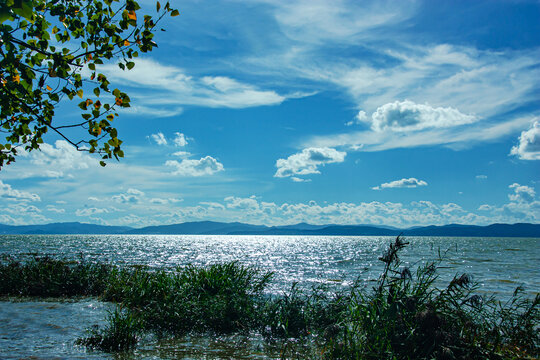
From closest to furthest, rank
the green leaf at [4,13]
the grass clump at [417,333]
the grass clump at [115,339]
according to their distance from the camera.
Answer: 1. the green leaf at [4,13]
2. the grass clump at [417,333]
3. the grass clump at [115,339]

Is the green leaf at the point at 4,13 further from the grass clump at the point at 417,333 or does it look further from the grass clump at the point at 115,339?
Answer: the grass clump at the point at 115,339

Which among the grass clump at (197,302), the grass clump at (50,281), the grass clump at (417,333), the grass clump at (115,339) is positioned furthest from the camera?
the grass clump at (50,281)

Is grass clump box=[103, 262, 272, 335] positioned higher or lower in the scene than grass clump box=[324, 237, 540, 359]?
lower

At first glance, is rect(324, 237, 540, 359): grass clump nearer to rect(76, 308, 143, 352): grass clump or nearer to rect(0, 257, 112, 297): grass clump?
rect(76, 308, 143, 352): grass clump

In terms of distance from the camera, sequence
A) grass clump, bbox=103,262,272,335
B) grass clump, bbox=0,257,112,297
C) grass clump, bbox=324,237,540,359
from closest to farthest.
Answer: grass clump, bbox=324,237,540,359
grass clump, bbox=103,262,272,335
grass clump, bbox=0,257,112,297

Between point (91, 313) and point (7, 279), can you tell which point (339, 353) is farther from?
point (7, 279)

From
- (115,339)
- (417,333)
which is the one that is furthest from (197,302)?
(417,333)

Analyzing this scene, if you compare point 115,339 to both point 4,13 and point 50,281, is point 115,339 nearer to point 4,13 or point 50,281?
point 4,13

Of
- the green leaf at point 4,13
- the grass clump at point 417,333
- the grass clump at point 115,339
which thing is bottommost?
the grass clump at point 115,339

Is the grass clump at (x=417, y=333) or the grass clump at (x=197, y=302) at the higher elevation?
the grass clump at (x=417, y=333)

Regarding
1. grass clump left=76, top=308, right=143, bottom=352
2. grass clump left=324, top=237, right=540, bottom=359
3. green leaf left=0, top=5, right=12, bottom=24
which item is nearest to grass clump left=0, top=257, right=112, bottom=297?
grass clump left=76, top=308, right=143, bottom=352

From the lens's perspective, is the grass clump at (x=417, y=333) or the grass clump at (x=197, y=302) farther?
the grass clump at (x=197, y=302)

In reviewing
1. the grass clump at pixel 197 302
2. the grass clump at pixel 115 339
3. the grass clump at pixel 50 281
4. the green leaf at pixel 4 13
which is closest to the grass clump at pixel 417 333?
the grass clump at pixel 197 302

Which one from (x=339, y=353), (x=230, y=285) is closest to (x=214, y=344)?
(x=230, y=285)
